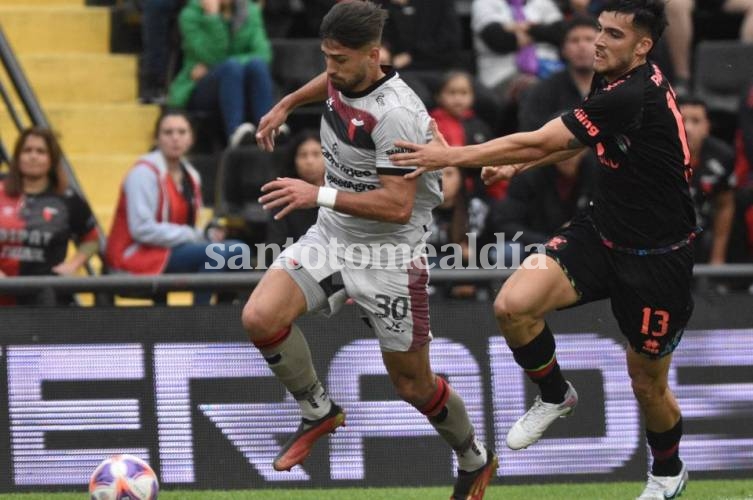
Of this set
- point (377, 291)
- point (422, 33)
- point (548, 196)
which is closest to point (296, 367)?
point (377, 291)

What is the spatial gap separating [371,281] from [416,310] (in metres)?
0.27

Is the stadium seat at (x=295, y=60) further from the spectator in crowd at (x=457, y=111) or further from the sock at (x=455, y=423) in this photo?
the sock at (x=455, y=423)

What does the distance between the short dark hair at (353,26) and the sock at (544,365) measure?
169cm

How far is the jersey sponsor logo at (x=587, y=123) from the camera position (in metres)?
7.30

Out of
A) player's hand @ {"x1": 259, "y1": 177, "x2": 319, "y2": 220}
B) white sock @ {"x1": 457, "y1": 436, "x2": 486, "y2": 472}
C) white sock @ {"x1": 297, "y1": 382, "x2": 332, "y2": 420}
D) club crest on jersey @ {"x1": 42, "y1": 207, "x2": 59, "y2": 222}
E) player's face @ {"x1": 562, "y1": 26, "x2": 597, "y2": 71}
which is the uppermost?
player's hand @ {"x1": 259, "y1": 177, "x2": 319, "y2": 220}

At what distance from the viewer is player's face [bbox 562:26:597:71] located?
11.4 metres

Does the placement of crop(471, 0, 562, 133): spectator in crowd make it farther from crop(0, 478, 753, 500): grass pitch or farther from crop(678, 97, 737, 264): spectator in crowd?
crop(0, 478, 753, 500): grass pitch

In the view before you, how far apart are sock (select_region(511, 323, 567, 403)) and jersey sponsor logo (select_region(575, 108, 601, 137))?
112 centimetres

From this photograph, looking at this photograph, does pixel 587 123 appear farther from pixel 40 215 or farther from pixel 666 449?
pixel 40 215

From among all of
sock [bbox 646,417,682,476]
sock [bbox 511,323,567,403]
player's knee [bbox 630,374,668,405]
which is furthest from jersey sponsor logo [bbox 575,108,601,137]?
sock [bbox 646,417,682,476]

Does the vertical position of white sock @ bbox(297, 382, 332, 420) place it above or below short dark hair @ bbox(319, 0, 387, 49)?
below

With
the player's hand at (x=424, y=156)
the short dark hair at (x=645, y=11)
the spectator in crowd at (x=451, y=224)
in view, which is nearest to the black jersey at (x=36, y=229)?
the spectator in crowd at (x=451, y=224)

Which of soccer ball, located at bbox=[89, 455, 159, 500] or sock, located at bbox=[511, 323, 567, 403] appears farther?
sock, located at bbox=[511, 323, 567, 403]

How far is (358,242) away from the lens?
26.0ft
